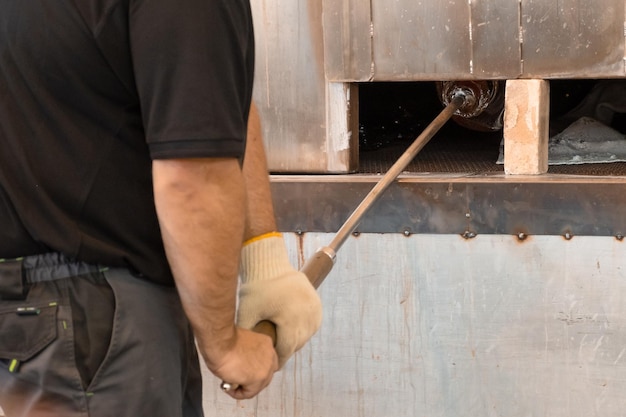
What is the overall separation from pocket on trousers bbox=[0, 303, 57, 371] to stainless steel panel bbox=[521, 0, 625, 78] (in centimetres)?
139

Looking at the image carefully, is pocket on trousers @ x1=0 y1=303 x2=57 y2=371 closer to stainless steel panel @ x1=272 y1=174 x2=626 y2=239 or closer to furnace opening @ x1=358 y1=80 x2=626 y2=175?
stainless steel panel @ x1=272 y1=174 x2=626 y2=239

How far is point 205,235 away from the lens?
1.21 meters

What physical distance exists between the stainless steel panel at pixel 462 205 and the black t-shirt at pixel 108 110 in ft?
3.11

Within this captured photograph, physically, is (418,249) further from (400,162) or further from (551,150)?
(551,150)

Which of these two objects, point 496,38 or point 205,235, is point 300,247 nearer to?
point 496,38

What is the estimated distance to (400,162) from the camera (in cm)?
213

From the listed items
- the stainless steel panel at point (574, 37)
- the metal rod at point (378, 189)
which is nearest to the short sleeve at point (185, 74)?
the metal rod at point (378, 189)

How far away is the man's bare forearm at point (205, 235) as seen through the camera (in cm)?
118

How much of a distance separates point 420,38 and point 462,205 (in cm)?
44

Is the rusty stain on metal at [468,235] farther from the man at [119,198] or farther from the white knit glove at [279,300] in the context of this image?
the man at [119,198]

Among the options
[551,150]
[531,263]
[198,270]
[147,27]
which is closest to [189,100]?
[147,27]

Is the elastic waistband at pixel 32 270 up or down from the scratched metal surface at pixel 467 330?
up

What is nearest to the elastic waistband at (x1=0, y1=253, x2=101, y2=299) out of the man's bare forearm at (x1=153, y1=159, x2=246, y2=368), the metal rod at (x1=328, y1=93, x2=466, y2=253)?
the man's bare forearm at (x1=153, y1=159, x2=246, y2=368)

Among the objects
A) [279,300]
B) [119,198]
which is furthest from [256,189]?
[119,198]
